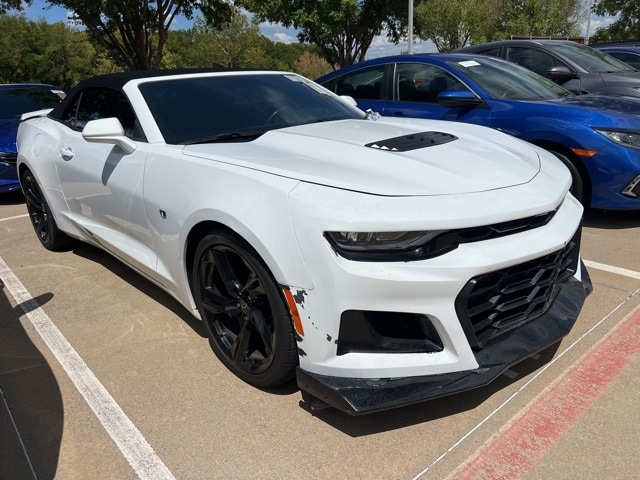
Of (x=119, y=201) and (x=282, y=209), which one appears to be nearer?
(x=282, y=209)

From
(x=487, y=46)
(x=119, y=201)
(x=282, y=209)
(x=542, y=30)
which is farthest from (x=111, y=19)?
(x=542, y=30)

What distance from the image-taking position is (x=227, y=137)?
114 inches

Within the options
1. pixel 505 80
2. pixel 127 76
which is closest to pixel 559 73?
pixel 505 80

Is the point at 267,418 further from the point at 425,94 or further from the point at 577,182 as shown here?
the point at 425,94

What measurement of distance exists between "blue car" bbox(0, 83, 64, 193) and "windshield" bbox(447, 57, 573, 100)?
17.7ft

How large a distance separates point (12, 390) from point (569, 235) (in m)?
2.78

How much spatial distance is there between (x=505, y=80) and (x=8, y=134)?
6.08 m

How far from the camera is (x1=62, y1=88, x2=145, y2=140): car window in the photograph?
125 inches

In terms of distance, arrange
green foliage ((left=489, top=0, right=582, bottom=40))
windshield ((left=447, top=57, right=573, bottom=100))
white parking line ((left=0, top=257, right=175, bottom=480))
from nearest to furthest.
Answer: white parking line ((left=0, top=257, right=175, bottom=480)) → windshield ((left=447, top=57, right=573, bottom=100)) → green foliage ((left=489, top=0, right=582, bottom=40))

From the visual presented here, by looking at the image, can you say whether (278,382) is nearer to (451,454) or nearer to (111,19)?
(451,454)

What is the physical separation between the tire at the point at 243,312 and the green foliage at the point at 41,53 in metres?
51.2

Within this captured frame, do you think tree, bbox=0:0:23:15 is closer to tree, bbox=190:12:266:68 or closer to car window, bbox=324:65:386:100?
car window, bbox=324:65:386:100

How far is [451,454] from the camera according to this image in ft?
6.71

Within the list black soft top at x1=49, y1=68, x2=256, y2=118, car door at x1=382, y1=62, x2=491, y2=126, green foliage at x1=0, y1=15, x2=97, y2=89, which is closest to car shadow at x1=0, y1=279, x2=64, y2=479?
black soft top at x1=49, y1=68, x2=256, y2=118
